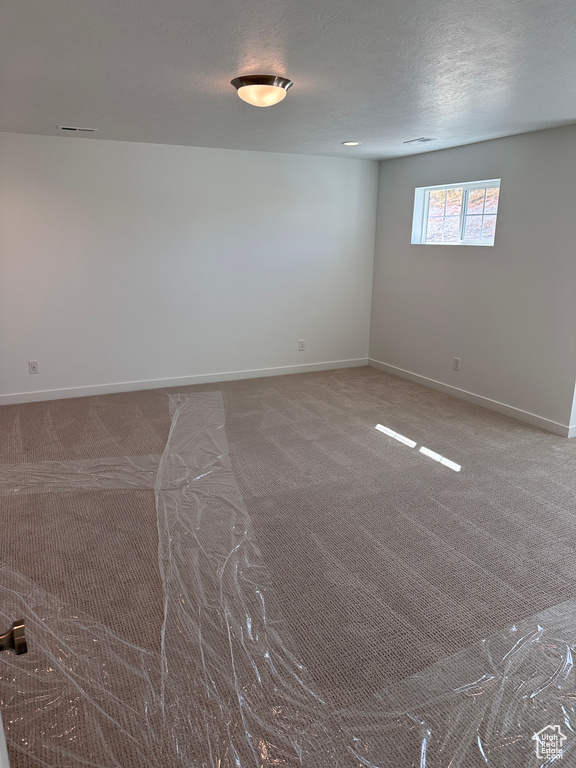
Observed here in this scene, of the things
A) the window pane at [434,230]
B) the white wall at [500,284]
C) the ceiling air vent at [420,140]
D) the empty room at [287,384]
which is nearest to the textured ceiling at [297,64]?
the empty room at [287,384]

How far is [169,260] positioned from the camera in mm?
5074

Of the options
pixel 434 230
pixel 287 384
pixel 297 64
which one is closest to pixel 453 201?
pixel 434 230

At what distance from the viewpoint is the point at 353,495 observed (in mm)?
3209

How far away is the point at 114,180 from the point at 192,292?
121 centimetres

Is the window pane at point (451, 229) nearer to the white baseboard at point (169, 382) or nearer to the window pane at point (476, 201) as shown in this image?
the window pane at point (476, 201)

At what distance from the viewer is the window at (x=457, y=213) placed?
4.72 m

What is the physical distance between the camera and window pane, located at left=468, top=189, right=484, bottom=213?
4.79 m

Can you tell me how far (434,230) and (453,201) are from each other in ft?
1.19

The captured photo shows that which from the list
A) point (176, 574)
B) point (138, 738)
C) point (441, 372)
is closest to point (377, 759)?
point (138, 738)

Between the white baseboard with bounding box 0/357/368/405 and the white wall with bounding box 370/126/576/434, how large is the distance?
2.70 ft

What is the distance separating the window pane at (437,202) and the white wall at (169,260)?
0.79m

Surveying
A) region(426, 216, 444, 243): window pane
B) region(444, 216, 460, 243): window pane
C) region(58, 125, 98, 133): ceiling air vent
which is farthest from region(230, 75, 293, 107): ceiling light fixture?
region(426, 216, 444, 243): window pane

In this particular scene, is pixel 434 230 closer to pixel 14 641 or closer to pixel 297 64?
pixel 297 64

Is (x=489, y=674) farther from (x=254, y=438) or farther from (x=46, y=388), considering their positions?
(x=46, y=388)
